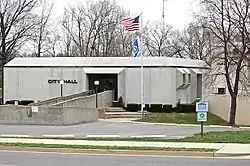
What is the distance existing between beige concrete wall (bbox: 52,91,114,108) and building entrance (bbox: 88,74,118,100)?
6.11 ft

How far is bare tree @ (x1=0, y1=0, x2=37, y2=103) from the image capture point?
58.6 meters

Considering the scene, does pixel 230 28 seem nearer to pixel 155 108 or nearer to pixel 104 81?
pixel 155 108

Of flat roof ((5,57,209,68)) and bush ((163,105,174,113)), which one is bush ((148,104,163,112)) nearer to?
bush ((163,105,174,113))

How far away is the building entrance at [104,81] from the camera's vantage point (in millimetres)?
51844

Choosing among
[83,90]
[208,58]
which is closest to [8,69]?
[83,90]

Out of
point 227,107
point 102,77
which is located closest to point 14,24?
point 102,77

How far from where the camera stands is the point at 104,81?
52906 mm

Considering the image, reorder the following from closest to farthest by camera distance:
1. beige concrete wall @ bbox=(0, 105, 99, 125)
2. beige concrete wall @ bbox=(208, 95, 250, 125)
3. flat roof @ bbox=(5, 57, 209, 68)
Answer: beige concrete wall @ bbox=(0, 105, 99, 125)
beige concrete wall @ bbox=(208, 95, 250, 125)
flat roof @ bbox=(5, 57, 209, 68)

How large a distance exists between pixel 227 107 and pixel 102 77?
14115 mm

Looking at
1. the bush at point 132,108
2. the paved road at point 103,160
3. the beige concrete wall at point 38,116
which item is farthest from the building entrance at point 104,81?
the paved road at point 103,160

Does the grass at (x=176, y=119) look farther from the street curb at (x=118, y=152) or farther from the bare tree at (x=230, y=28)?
the street curb at (x=118, y=152)

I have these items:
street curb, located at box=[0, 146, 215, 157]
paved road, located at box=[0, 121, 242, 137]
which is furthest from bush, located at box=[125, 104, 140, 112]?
street curb, located at box=[0, 146, 215, 157]

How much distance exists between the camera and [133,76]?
162 ft

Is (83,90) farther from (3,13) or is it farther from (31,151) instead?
(31,151)
